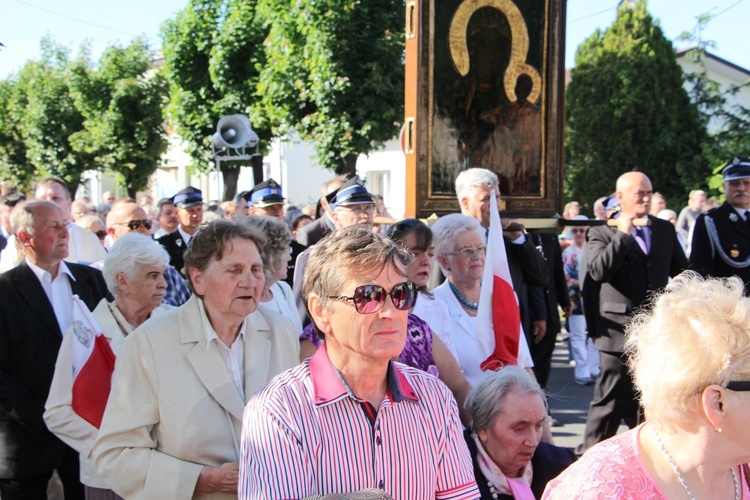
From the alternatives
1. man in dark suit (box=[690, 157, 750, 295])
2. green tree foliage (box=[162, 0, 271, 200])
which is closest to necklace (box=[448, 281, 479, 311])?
man in dark suit (box=[690, 157, 750, 295])

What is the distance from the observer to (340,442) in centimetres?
234

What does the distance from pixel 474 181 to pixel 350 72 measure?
12.5m

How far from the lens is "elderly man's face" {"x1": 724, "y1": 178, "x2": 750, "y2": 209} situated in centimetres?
696

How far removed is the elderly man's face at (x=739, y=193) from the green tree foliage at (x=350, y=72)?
11.0 m

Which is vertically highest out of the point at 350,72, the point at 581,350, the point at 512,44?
the point at 350,72

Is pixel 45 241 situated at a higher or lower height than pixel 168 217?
lower

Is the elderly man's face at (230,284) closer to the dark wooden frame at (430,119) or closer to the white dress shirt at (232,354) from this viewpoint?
the white dress shirt at (232,354)

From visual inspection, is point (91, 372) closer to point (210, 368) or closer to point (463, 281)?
point (210, 368)

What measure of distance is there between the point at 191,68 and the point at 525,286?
63.2ft

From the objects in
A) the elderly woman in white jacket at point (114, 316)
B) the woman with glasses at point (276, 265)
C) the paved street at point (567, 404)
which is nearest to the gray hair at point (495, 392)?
the woman with glasses at point (276, 265)

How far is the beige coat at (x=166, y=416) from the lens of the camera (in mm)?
3084

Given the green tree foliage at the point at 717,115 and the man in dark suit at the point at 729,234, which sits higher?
the green tree foliage at the point at 717,115

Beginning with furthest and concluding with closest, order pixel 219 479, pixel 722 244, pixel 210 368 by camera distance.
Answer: pixel 722 244 < pixel 210 368 < pixel 219 479

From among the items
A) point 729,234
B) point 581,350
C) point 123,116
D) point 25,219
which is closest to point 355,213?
point 25,219
